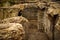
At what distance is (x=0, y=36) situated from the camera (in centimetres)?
179

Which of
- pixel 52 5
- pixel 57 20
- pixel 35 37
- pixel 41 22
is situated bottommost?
pixel 35 37

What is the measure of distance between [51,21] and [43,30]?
81 centimetres

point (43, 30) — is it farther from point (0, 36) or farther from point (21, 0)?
point (0, 36)

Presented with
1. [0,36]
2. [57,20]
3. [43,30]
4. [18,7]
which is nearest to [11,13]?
[18,7]

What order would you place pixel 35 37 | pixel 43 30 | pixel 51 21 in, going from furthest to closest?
pixel 43 30 < pixel 35 37 < pixel 51 21

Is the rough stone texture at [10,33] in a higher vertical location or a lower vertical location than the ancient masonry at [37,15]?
higher

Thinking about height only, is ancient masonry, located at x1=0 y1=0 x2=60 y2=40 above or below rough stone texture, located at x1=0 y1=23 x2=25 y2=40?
below

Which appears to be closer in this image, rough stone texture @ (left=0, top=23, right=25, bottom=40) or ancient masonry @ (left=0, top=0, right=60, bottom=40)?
rough stone texture @ (left=0, top=23, right=25, bottom=40)

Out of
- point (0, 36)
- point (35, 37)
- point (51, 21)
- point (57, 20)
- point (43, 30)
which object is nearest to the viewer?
point (0, 36)

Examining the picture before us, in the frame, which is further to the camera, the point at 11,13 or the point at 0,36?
the point at 11,13

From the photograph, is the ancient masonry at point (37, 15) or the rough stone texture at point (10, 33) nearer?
the rough stone texture at point (10, 33)

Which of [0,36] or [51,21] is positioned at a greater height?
[0,36]

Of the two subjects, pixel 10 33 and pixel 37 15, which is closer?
pixel 10 33

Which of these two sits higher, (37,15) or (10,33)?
(10,33)
